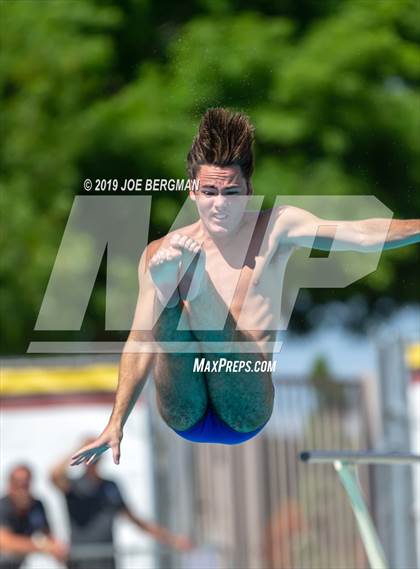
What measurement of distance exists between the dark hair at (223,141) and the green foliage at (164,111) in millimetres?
6529

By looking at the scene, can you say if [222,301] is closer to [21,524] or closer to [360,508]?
[360,508]

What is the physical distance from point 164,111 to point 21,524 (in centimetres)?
421

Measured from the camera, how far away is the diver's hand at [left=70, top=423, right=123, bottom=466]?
15.8 feet

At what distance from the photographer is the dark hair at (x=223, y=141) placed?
4.88 meters

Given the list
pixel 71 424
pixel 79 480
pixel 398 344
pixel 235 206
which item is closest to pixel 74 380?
pixel 71 424

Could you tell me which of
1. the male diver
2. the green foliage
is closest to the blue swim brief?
the male diver

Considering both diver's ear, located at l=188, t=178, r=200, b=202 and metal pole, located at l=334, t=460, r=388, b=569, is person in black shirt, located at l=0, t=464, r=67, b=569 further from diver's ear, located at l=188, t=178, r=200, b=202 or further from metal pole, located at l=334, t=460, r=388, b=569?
diver's ear, located at l=188, t=178, r=200, b=202

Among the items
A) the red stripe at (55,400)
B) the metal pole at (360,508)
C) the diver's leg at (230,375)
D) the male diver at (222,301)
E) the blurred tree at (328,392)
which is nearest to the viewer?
the male diver at (222,301)

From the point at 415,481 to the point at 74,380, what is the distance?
2.33m

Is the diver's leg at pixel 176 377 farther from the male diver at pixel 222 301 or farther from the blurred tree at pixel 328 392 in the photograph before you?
the blurred tree at pixel 328 392

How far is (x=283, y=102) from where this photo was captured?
11922 mm

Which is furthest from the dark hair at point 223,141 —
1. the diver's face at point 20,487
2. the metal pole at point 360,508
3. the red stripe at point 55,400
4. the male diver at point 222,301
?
the red stripe at point 55,400

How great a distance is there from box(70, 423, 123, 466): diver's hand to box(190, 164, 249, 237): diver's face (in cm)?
79

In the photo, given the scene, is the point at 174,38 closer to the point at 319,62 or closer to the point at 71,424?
the point at 319,62
